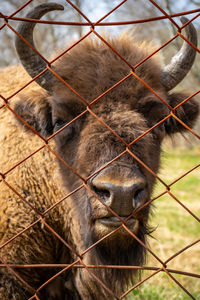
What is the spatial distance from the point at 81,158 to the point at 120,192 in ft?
2.56

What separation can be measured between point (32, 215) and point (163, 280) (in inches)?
100

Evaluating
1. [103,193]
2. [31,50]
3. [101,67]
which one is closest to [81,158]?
[103,193]

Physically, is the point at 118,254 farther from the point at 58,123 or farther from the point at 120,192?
the point at 58,123

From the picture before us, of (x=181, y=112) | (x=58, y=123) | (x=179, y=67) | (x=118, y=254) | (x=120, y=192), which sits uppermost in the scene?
(x=58, y=123)

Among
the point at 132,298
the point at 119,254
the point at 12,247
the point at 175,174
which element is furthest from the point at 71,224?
the point at 175,174

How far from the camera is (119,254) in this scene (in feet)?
9.55

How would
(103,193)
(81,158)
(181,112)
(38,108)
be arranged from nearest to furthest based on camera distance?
(103,193), (81,158), (38,108), (181,112)

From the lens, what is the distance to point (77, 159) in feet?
10.5

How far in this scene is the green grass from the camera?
446 cm

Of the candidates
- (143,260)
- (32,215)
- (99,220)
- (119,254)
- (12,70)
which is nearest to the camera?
(99,220)

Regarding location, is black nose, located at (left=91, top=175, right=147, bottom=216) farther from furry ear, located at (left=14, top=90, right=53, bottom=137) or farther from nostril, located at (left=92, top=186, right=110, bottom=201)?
furry ear, located at (left=14, top=90, right=53, bottom=137)

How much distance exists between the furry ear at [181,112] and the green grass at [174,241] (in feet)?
1.16

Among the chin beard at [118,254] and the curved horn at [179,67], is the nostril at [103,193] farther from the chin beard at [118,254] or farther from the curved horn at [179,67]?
the curved horn at [179,67]

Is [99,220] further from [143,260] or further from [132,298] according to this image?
[132,298]
